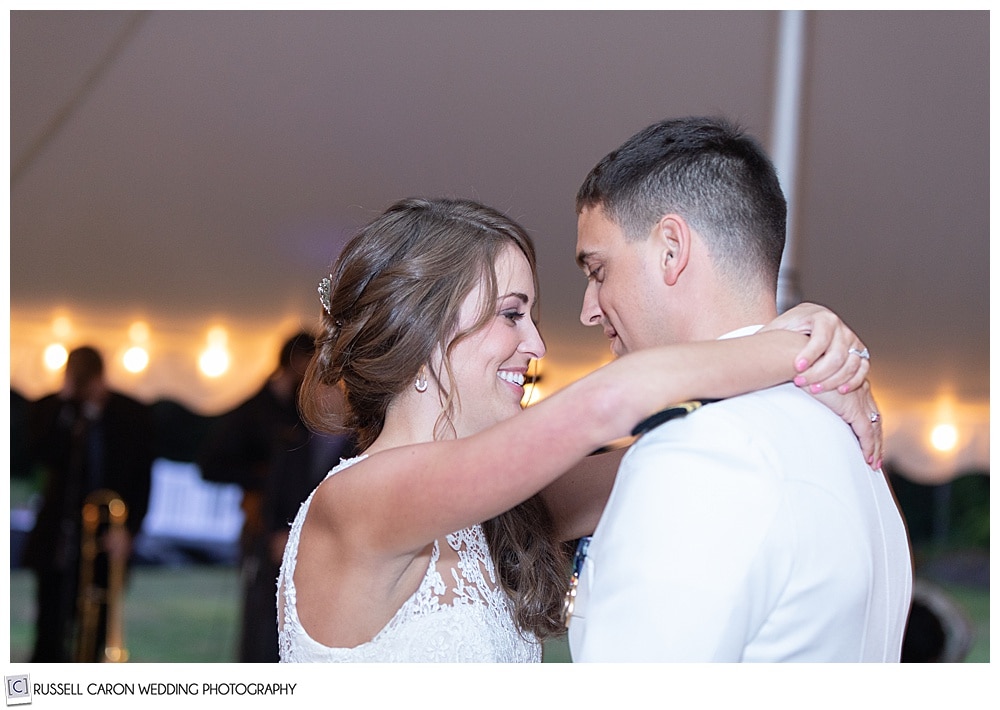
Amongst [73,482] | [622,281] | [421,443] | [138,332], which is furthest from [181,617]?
[622,281]

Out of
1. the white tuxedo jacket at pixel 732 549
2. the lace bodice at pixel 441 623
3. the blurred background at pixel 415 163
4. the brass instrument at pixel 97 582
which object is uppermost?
the blurred background at pixel 415 163

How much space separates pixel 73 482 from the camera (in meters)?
5.27

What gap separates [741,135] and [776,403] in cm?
58

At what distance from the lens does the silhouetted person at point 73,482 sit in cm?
529

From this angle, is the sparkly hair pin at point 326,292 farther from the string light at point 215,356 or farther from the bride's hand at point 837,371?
the string light at point 215,356

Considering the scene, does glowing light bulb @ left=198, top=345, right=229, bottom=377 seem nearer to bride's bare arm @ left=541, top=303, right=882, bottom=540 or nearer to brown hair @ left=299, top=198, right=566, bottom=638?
brown hair @ left=299, top=198, right=566, bottom=638

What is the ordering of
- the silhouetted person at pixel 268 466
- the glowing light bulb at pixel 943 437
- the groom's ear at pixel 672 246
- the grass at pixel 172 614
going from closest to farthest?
the groom's ear at pixel 672 246, the silhouetted person at pixel 268 466, the glowing light bulb at pixel 943 437, the grass at pixel 172 614

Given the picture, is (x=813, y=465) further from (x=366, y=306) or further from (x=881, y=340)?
(x=881, y=340)

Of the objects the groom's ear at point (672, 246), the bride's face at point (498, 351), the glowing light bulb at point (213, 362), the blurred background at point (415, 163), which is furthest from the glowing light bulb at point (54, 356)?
the groom's ear at point (672, 246)

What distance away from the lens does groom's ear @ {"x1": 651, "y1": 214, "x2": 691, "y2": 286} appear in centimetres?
177

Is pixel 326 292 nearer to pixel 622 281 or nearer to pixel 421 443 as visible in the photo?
pixel 421 443
